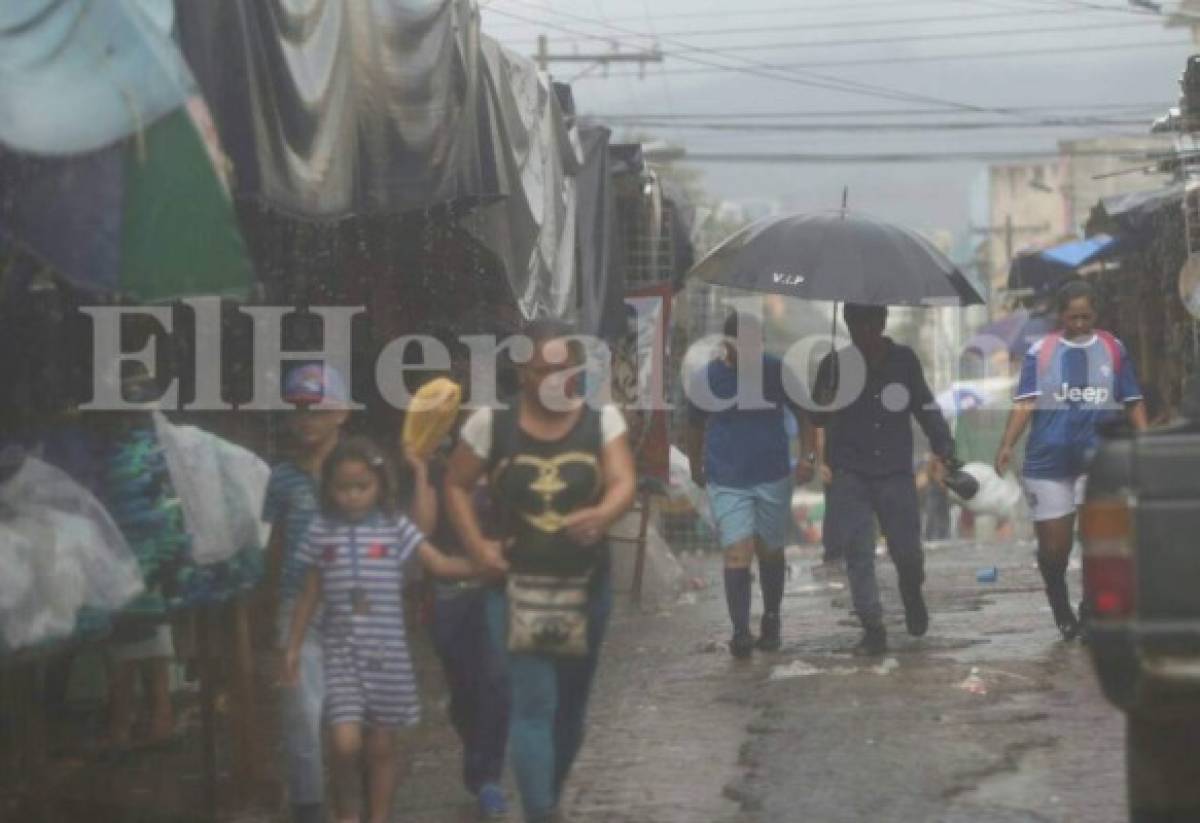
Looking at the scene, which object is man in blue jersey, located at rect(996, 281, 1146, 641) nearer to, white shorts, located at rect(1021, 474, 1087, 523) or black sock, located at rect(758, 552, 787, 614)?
white shorts, located at rect(1021, 474, 1087, 523)

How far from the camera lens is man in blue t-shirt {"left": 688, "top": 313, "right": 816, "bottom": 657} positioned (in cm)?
1245

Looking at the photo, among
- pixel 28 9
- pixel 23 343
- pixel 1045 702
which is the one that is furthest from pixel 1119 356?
pixel 28 9

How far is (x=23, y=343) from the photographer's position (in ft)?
28.5

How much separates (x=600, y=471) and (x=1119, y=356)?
5447mm

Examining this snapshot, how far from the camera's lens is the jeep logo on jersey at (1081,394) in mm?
12250

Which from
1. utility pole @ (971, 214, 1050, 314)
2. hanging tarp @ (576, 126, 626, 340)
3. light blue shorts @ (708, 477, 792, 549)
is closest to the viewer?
light blue shorts @ (708, 477, 792, 549)

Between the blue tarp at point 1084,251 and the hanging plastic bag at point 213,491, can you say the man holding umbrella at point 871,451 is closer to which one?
the hanging plastic bag at point 213,491

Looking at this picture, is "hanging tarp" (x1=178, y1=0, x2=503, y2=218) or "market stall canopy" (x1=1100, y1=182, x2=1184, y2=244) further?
"market stall canopy" (x1=1100, y1=182, x2=1184, y2=244)

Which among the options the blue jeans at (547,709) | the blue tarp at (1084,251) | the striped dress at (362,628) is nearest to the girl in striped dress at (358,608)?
the striped dress at (362,628)

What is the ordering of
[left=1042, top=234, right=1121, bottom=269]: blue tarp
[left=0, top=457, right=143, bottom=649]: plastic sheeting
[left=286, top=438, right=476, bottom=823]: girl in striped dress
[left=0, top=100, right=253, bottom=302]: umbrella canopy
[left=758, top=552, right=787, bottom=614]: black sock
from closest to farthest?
[left=0, top=100, right=253, bottom=302]: umbrella canopy → [left=286, top=438, right=476, bottom=823]: girl in striped dress → [left=0, top=457, right=143, bottom=649]: plastic sheeting → [left=758, top=552, right=787, bottom=614]: black sock → [left=1042, top=234, right=1121, bottom=269]: blue tarp

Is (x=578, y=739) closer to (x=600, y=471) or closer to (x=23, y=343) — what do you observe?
(x=600, y=471)

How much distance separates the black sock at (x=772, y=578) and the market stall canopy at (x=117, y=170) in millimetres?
5746

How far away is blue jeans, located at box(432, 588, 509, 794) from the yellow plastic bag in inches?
22.4

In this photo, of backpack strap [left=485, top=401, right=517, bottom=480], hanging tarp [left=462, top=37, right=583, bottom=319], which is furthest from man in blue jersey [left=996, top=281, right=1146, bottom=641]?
backpack strap [left=485, top=401, right=517, bottom=480]
